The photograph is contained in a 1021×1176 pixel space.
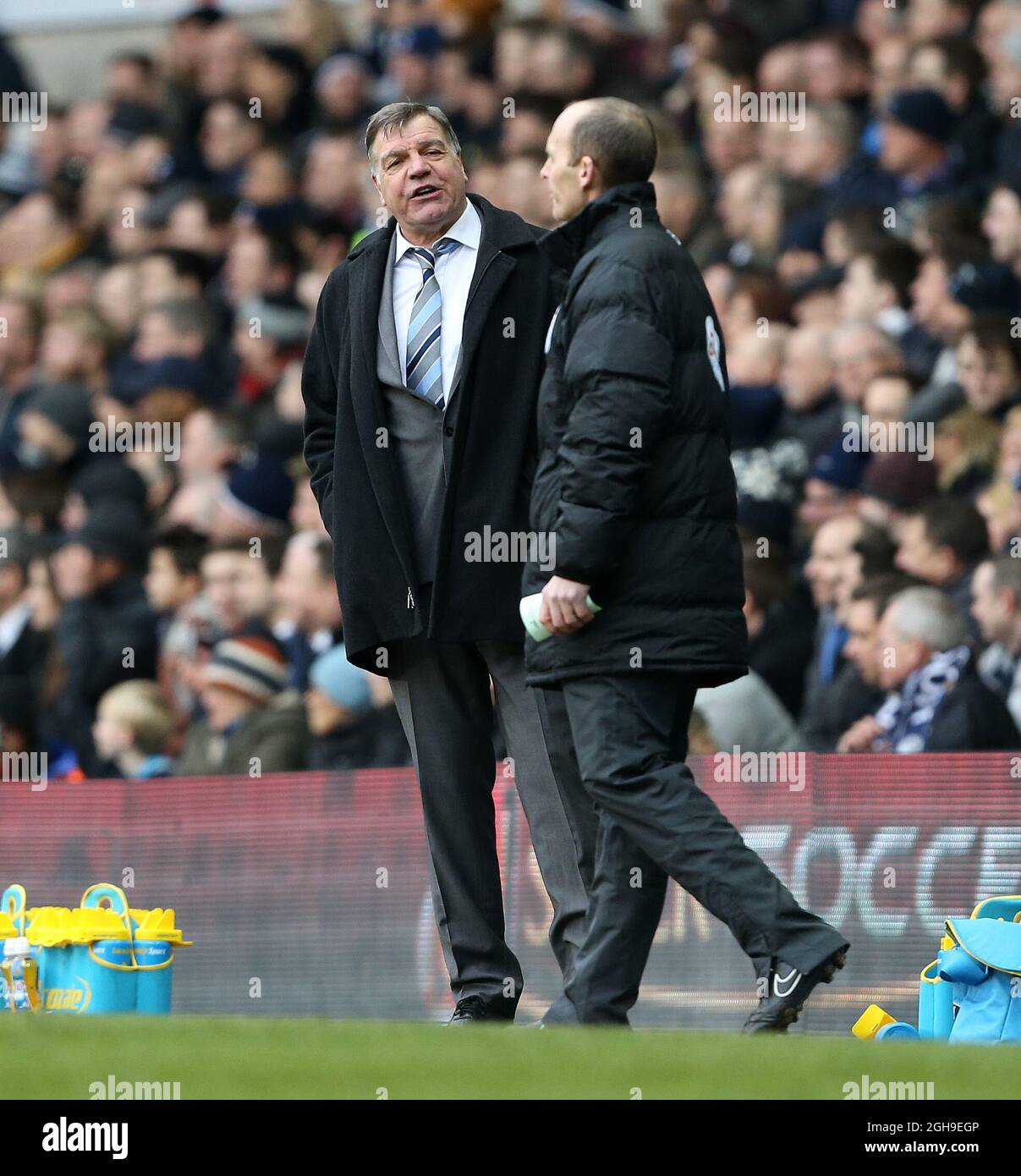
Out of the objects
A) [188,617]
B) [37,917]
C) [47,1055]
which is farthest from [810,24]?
[47,1055]

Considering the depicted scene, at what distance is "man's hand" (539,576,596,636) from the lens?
5.45m

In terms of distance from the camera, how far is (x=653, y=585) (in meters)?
5.47

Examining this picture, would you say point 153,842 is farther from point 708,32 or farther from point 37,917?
point 708,32

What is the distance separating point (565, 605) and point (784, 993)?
948 mm

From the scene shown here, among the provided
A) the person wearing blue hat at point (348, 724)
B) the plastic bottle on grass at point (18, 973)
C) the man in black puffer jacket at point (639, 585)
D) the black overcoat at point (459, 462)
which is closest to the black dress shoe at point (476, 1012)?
the man in black puffer jacket at point (639, 585)

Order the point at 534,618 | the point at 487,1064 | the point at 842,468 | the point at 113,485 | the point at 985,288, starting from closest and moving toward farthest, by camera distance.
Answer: the point at 487,1064 → the point at 534,618 → the point at 842,468 → the point at 985,288 → the point at 113,485

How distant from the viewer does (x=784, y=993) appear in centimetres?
520

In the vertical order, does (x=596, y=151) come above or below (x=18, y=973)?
above

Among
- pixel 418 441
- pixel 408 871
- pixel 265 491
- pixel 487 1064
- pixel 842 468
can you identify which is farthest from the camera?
pixel 265 491

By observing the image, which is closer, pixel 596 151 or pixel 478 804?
pixel 596 151

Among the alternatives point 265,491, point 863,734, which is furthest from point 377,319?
point 265,491

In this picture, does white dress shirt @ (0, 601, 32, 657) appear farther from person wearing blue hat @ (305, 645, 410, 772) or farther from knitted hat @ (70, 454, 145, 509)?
person wearing blue hat @ (305, 645, 410, 772)

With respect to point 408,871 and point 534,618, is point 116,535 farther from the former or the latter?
point 534,618

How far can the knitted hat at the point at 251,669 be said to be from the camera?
32.4 feet
